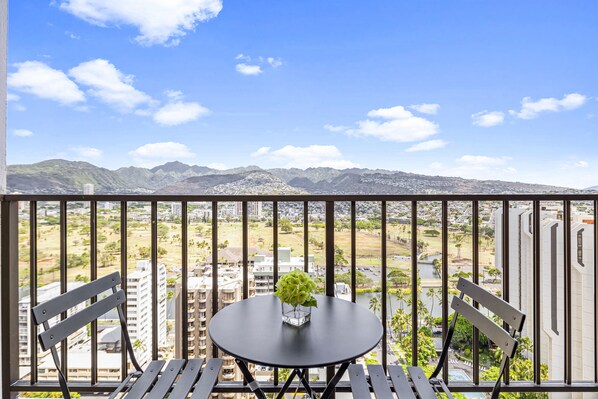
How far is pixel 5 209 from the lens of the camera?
6.24ft

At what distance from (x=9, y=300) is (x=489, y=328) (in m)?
2.72

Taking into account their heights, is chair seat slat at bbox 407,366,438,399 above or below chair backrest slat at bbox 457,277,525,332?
below

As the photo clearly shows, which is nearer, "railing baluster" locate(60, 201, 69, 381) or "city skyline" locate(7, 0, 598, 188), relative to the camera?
"railing baluster" locate(60, 201, 69, 381)

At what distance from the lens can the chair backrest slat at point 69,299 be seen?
1224mm

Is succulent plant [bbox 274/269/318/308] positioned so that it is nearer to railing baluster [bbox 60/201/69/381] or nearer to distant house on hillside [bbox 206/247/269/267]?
distant house on hillside [bbox 206/247/269/267]

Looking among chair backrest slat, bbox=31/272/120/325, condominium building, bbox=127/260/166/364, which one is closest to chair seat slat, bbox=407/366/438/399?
condominium building, bbox=127/260/166/364

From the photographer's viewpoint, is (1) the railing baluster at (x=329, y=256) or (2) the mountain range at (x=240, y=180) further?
(2) the mountain range at (x=240, y=180)

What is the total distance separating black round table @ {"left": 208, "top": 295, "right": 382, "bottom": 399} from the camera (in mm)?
1100

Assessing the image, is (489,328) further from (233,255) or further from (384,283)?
(233,255)

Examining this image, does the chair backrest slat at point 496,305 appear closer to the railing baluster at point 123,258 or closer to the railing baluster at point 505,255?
the railing baluster at point 505,255

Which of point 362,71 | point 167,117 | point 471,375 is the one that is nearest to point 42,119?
point 167,117

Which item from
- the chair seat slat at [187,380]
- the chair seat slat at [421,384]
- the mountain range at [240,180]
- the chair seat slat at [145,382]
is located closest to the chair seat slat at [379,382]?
the chair seat slat at [421,384]

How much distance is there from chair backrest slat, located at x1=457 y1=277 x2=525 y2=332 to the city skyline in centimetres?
193

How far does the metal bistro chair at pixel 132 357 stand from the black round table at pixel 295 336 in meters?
0.31
